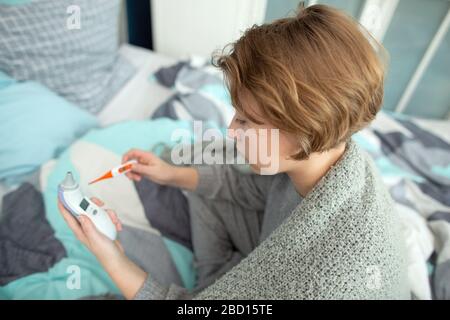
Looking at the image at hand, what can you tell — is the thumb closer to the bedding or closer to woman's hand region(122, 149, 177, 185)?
woman's hand region(122, 149, 177, 185)

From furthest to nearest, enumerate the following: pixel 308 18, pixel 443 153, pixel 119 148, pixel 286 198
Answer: pixel 443 153, pixel 119 148, pixel 286 198, pixel 308 18

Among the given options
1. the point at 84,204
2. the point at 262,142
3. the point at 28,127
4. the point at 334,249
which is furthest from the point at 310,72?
the point at 28,127

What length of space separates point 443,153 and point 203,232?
844mm

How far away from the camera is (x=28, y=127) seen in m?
0.82

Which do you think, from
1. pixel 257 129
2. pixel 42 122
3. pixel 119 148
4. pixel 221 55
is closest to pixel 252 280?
pixel 257 129

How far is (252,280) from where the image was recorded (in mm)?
523

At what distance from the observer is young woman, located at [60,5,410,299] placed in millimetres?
425

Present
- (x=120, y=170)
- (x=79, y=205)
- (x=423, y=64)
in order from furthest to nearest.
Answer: (x=423, y=64) < (x=120, y=170) < (x=79, y=205)

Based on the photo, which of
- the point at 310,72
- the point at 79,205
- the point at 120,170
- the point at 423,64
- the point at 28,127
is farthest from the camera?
the point at 423,64

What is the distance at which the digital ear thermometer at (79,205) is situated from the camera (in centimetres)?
51

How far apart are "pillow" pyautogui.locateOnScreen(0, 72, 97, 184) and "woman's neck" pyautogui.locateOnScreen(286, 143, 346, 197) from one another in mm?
668

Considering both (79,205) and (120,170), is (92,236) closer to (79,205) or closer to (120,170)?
(79,205)

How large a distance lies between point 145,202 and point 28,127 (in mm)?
356
